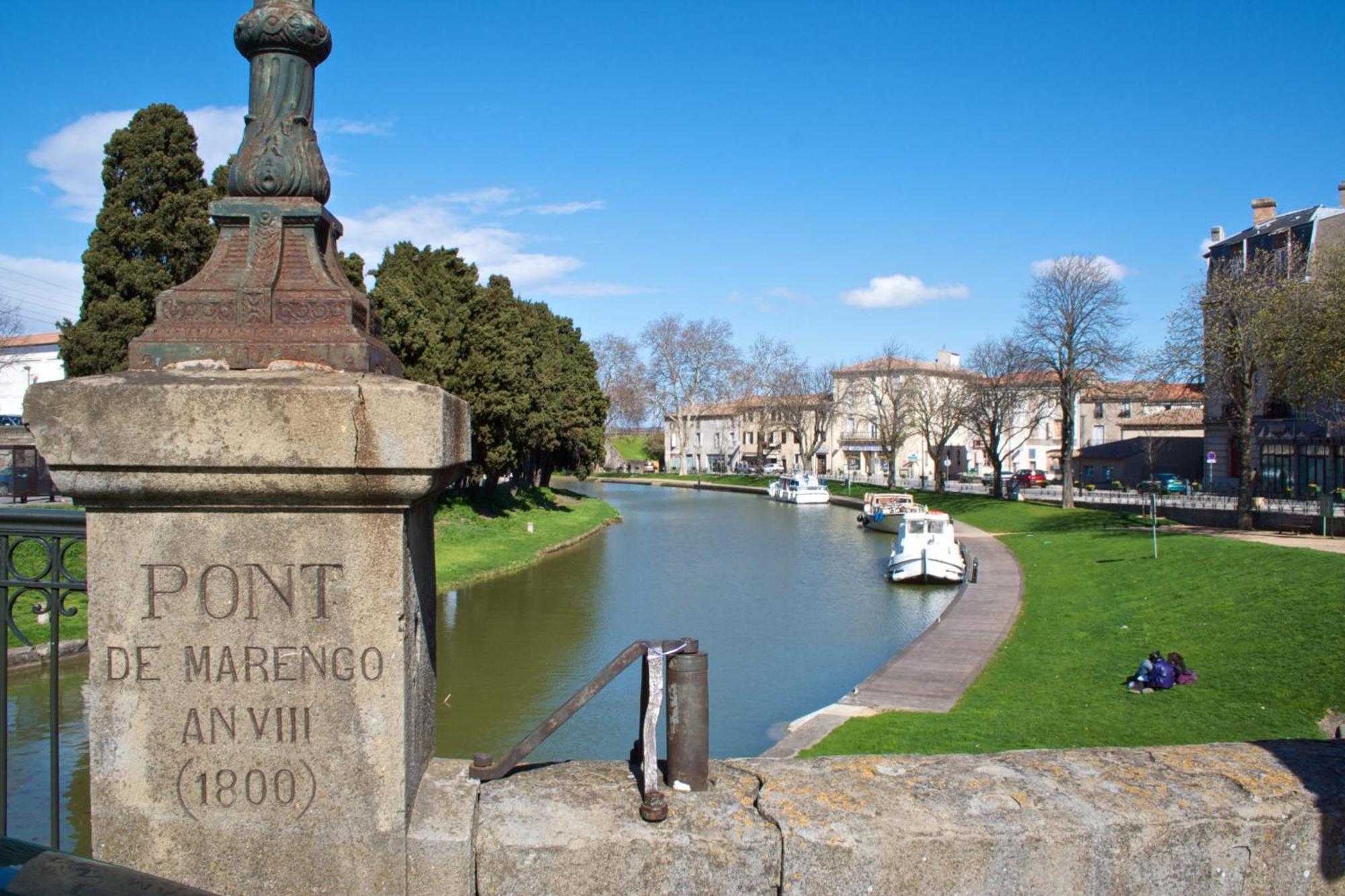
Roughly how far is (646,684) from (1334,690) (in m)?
14.2

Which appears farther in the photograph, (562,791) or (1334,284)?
(1334,284)

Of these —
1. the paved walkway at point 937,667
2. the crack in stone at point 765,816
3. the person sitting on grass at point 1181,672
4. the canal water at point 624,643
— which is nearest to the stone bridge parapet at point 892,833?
the crack in stone at point 765,816

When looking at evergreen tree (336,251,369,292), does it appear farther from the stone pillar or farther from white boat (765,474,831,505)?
white boat (765,474,831,505)

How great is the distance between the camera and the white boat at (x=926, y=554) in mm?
29609

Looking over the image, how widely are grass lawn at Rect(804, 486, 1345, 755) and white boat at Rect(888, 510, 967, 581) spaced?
Result: 2.24 m

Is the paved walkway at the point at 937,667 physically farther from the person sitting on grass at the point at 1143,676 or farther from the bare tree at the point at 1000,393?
the bare tree at the point at 1000,393

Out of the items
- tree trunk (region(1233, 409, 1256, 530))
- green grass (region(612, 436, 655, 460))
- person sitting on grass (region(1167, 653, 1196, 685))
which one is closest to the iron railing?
person sitting on grass (region(1167, 653, 1196, 685))

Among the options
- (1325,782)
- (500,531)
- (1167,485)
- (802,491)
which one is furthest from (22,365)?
(1325,782)

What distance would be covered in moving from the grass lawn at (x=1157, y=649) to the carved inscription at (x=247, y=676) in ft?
32.7

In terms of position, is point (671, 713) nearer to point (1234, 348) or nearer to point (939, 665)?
point (939, 665)

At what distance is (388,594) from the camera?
265 centimetres

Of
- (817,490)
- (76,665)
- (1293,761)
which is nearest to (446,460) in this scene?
(1293,761)

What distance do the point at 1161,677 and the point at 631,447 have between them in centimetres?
10638

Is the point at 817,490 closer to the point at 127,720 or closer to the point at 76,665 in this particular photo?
the point at 76,665
